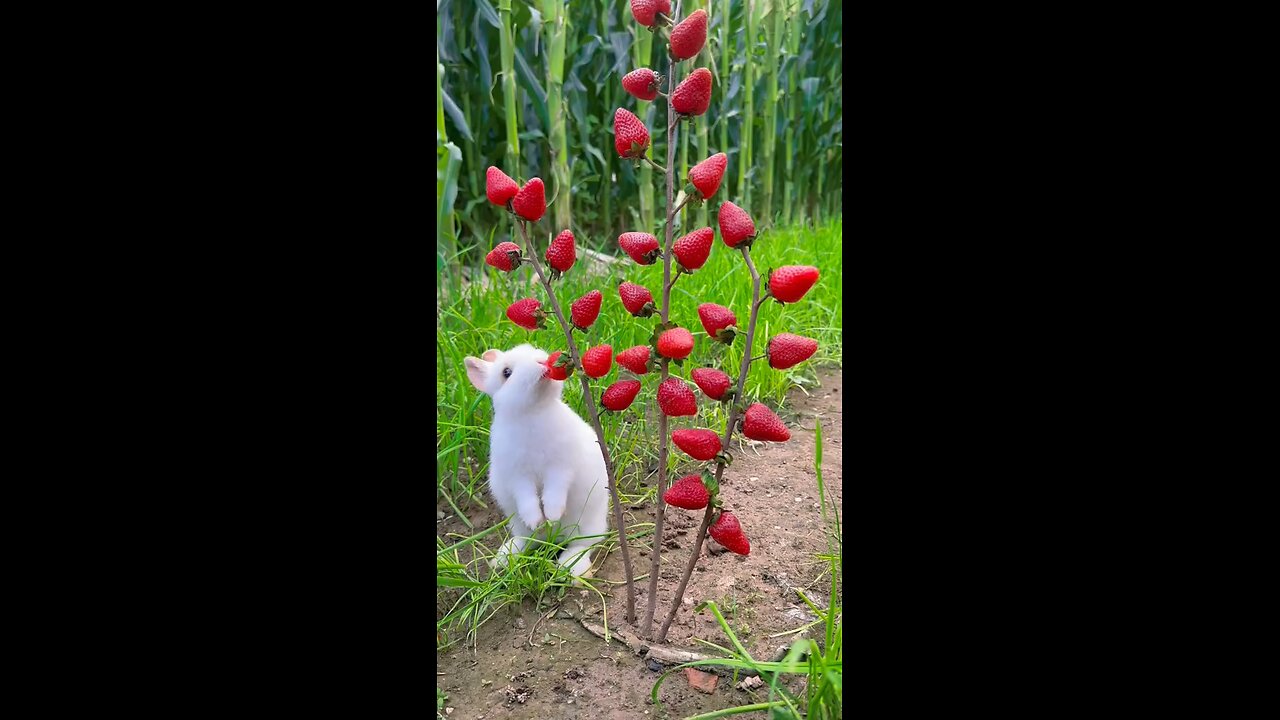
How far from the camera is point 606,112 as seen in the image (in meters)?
1.87

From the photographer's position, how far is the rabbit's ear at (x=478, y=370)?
93 centimetres

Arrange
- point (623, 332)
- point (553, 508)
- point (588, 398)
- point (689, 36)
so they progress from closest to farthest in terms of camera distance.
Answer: point (689, 36) → point (588, 398) → point (553, 508) → point (623, 332)

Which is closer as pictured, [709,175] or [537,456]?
[709,175]

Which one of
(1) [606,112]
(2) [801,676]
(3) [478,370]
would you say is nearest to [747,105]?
(1) [606,112]

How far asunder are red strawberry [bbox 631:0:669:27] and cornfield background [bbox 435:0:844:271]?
0.20 metres

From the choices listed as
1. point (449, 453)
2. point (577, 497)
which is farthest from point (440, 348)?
point (577, 497)

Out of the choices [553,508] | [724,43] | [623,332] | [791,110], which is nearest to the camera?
[553,508]

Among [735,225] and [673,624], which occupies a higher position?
[735,225]

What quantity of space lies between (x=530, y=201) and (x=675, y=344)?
18cm

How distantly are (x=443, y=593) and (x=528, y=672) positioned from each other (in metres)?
0.16

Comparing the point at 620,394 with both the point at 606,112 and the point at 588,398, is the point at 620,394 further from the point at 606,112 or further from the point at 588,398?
the point at 606,112

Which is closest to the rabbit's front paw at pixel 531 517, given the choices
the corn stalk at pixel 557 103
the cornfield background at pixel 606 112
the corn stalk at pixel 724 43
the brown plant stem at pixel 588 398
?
the brown plant stem at pixel 588 398

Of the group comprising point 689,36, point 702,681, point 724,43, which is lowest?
point 702,681
